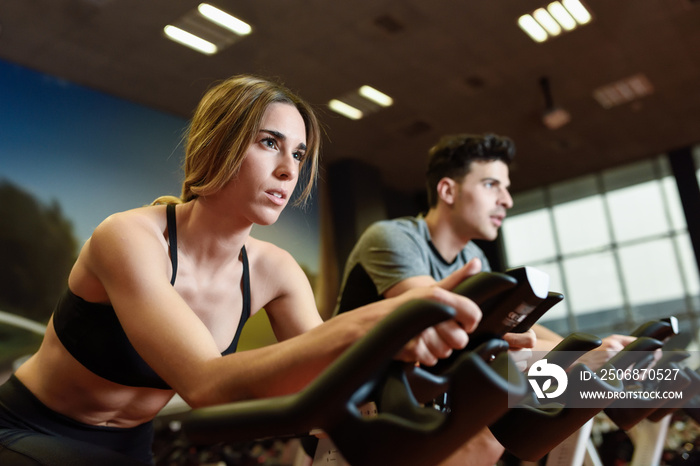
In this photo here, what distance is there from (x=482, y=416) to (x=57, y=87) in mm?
5600

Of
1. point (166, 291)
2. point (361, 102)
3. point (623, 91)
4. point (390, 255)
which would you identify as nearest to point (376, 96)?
point (361, 102)

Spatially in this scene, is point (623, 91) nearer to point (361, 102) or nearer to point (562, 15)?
point (562, 15)

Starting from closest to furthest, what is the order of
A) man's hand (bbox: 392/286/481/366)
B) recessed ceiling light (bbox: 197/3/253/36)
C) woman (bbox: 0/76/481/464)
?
1. man's hand (bbox: 392/286/481/366)
2. woman (bbox: 0/76/481/464)
3. recessed ceiling light (bbox: 197/3/253/36)

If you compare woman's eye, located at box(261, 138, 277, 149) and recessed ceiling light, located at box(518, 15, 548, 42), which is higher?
recessed ceiling light, located at box(518, 15, 548, 42)

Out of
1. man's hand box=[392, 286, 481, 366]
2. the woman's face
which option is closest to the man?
the woman's face

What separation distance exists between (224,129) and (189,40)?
410 centimetres

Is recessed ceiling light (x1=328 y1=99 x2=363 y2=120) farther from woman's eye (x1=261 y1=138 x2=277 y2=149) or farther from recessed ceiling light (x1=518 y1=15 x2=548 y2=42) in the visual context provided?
woman's eye (x1=261 y1=138 x2=277 y2=149)

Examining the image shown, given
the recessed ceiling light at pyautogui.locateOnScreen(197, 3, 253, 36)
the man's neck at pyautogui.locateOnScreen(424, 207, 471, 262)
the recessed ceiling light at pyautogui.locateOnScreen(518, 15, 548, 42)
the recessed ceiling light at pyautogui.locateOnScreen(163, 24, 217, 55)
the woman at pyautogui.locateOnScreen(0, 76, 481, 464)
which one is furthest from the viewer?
the recessed ceiling light at pyautogui.locateOnScreen(518, 15, 548, 42)

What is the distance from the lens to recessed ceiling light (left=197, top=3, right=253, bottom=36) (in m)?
4.44

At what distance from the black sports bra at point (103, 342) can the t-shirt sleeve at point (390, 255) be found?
0.91 metres

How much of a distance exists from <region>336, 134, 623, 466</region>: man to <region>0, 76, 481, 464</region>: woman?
1.95 ft

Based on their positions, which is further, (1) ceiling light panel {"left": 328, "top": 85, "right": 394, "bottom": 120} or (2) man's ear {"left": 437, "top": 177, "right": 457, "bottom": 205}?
(1) ceiling light panel {"left": 328, "top": 85, "right": 394, "bottom": 120}

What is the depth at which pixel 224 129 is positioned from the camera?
116 centimetres

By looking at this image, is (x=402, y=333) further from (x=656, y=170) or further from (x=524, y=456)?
(x=656, y=170)
